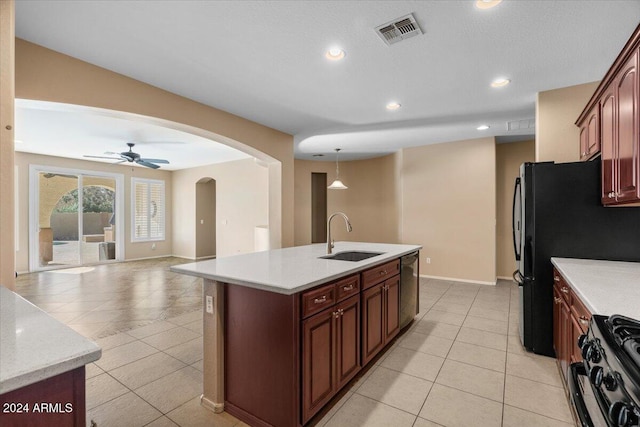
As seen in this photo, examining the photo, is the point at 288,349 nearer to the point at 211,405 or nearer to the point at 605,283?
the point at 211,405

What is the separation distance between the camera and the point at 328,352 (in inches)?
75.3

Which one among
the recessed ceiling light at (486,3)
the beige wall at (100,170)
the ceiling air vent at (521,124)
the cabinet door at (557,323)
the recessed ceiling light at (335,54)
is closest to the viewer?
the recessed ceiling light at (486,3)

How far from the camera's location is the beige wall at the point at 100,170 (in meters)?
6.26

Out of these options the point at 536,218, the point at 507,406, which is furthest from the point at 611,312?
the point at 536,218

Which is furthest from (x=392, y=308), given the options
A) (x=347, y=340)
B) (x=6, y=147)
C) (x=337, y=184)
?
(x=337, y=184)

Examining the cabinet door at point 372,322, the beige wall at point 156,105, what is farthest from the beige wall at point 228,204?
the cabinet door at point 372,322

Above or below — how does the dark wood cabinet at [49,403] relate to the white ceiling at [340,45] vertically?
below

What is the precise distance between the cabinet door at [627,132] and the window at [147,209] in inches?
377

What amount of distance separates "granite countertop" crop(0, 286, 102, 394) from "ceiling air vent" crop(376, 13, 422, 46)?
2438 mm

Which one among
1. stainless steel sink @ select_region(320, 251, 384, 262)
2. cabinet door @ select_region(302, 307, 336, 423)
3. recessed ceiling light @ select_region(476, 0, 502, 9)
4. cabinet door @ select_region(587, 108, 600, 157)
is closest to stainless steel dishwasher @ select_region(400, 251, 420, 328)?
stainless steel sink @ select_region(320, 251, 384, 262)

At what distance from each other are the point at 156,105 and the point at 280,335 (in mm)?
2802

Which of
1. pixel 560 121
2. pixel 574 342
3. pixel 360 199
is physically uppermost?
pixel 560 121

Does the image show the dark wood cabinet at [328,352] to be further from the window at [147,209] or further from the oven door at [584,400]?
the window at [147,209]

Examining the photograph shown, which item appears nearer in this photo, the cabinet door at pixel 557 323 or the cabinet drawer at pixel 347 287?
the cabinet drawer at pixel 347 287
